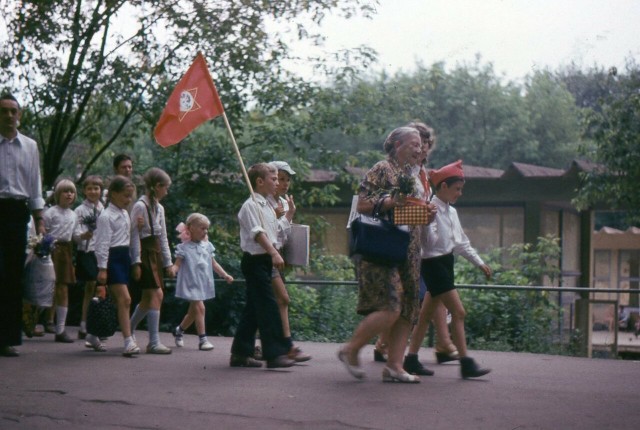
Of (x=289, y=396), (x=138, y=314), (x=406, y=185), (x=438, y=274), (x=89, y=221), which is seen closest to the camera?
(x=289, y=396)

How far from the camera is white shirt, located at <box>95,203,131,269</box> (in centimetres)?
936

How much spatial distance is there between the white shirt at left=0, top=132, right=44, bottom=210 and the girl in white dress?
79.3 inches

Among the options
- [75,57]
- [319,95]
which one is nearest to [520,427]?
[319,95]

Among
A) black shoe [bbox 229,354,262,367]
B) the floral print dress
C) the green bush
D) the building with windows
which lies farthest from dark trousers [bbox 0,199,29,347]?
the building with windows

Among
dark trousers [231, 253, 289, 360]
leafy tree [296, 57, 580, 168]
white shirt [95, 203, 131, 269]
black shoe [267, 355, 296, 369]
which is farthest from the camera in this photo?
leafy tree [296, 57, 580, 168]

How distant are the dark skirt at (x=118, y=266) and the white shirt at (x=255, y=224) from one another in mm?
1487

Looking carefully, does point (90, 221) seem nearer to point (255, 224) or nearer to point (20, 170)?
point (20, 170)

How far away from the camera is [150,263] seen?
962 cm

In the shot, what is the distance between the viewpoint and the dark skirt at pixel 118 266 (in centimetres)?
944

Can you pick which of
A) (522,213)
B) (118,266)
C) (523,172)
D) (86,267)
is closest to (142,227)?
(118,266)

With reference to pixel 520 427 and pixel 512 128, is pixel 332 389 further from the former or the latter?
pixel 512 128

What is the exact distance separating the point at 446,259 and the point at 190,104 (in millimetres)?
2983

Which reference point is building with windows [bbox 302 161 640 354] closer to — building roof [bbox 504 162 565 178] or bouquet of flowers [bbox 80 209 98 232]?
A: building roof [bbox 504 162 565 178]

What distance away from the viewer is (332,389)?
731cm
